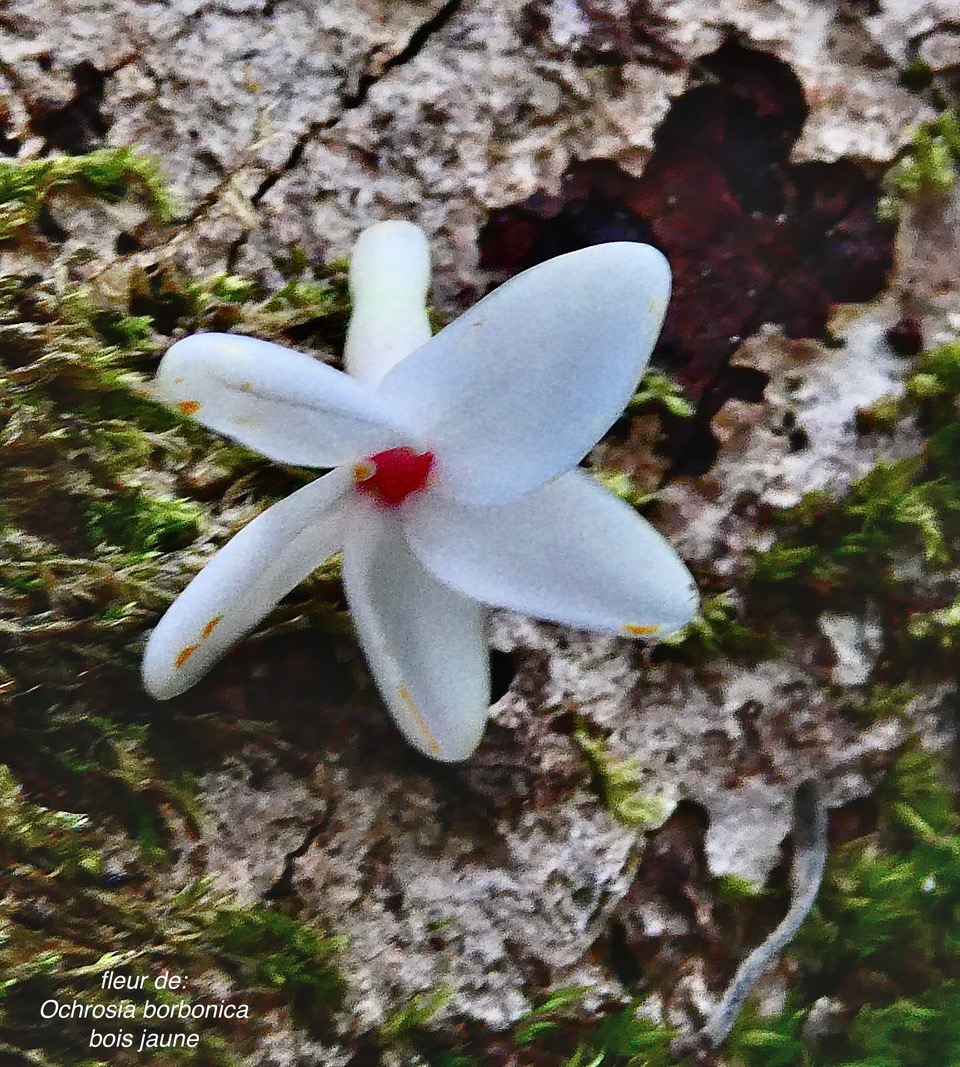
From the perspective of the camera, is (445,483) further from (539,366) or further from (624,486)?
(624,486)

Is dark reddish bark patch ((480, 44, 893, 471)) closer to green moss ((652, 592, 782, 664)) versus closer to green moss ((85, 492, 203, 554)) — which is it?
green moss ((652, 592, 782, 664))

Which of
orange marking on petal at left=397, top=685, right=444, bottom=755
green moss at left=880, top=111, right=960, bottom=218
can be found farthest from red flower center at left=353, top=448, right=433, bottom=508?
green moss at left=880, top=111, right=960, bottom=218

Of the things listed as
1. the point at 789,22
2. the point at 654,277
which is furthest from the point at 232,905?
the point at 789,22

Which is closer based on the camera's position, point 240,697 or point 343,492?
point 343,492

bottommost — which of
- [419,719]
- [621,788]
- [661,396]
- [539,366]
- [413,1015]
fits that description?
[413,1015]

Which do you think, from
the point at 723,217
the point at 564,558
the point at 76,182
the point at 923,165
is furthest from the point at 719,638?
the point at 76,182

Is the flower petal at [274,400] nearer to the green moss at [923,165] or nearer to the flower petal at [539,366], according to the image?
the flower petal at [539,366]

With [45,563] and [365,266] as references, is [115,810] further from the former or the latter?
[365,266]

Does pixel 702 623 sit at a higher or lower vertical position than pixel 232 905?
higher
